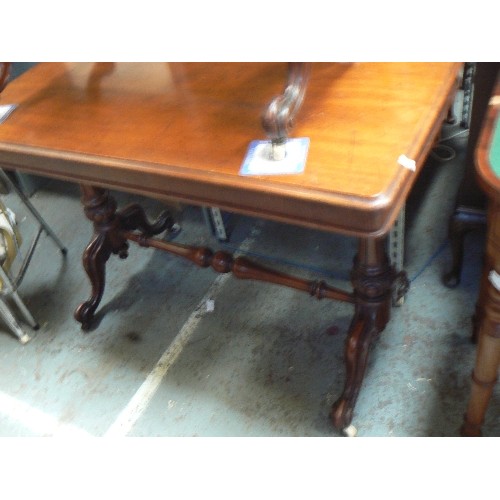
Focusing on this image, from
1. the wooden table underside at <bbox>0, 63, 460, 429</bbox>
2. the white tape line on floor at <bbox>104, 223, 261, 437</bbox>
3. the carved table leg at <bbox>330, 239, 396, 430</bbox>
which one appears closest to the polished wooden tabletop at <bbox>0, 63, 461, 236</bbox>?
the wooden table underside at <bbox>0, 63, 460, 429</bbox>

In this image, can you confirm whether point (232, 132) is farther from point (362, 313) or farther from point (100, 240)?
point (100, 240)

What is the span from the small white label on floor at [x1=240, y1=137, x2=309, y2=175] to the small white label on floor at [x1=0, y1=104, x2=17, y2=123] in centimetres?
65

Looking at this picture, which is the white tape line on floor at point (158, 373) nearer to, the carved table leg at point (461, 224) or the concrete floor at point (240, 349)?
the concrete floor at point (240, 349)

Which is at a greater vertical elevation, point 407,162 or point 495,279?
point 407,162

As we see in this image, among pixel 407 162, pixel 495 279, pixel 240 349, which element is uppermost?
pixel 407 162

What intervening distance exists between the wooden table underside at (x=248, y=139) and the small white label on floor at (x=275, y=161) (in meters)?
0.01

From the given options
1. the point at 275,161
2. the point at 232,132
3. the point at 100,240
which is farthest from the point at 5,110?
the point at 275,161

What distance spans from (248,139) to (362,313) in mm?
537

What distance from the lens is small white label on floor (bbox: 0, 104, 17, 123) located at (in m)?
1.18

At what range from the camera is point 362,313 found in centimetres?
122

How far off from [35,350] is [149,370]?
41cm

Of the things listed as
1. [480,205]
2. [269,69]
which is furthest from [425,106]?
[480,205]

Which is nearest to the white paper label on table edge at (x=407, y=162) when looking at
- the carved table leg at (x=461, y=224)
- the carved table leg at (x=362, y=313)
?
the carved table leg at (x=362, y=313)

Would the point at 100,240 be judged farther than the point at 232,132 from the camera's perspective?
Yes
